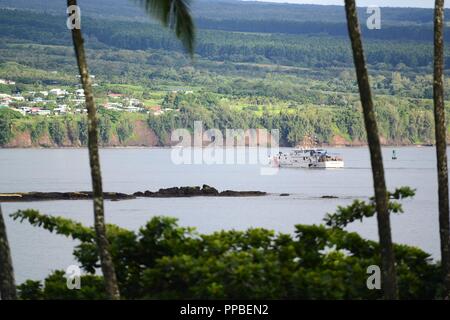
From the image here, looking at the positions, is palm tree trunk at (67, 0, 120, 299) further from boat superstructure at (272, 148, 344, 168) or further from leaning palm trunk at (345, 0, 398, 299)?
boat superstructure at (272, 148, 344, 168)

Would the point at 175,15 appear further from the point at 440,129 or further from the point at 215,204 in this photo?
the point at 215,204

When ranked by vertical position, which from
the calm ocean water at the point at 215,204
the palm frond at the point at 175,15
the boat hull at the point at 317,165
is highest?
the palm frond at the point at 175,15

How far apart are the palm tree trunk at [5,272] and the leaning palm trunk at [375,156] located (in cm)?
621

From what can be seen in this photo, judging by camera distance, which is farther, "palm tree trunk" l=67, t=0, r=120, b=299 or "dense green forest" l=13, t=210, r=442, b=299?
"dense green forest" l=13, t=210, r=442, b=299

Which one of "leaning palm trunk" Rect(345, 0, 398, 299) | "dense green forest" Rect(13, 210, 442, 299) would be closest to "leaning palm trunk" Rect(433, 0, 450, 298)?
"dense green forest" Rect(13, 210, 442, 299)

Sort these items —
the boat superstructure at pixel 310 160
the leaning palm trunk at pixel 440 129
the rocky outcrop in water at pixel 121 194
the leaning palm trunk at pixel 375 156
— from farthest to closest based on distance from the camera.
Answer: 1. the boat superstructure at pixel 310 160
2. the rocky outcrop in water at pixel 121 194
3. the leaning palm trunk at pixel 440 129
4. the leaning palm trunk at pixel 375 156

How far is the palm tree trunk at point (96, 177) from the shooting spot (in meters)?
21.0

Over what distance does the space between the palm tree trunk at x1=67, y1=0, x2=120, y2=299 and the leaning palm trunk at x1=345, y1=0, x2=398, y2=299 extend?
451 cm

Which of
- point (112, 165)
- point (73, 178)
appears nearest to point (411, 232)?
point (73, 178)

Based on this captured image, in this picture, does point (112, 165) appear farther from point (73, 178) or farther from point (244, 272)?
point (244, 272)

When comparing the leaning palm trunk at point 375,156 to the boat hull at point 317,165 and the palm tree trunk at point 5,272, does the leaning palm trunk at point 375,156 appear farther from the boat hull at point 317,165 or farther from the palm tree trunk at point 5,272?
the boat hull at point 317,165

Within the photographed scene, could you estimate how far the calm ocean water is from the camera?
5950cm

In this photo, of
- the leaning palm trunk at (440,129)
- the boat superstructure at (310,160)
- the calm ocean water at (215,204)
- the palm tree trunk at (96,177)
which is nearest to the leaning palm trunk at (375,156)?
the leaning palm trunk at (440,129)

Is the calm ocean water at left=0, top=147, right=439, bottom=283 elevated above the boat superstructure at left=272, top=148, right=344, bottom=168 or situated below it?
below
